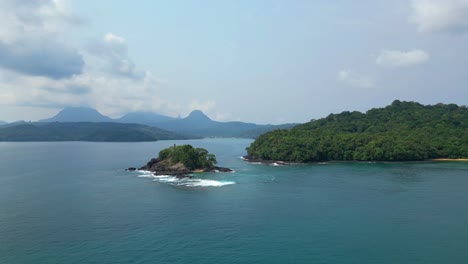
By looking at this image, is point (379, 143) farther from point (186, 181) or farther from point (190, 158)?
point (186, 181)

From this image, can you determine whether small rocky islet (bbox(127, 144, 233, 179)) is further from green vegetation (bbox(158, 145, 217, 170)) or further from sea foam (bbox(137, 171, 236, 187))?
sea foam (bbox(137, 171, 236, 187))

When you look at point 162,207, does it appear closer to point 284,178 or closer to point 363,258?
point 363,258

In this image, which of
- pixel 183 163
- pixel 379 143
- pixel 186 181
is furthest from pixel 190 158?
pixel 379 143

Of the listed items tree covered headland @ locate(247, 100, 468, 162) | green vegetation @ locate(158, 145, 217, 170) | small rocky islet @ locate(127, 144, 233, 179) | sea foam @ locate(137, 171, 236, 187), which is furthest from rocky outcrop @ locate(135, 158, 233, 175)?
tree covered headland @ locate(247, 100, 468, 162)

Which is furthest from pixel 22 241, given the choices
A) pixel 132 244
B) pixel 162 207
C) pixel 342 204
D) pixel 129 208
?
pixel 342 204

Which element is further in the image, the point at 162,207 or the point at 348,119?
the point at 348,119

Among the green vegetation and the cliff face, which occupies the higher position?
the green vegetation

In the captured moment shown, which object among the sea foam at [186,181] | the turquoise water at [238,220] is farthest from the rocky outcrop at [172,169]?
the turquoise water at [238,220]

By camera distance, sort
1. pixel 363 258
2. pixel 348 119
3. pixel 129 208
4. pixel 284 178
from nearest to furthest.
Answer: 1. pixel 363 258
2. pixel 129 208
3. pixel 284 178
4. pixel 348 119
